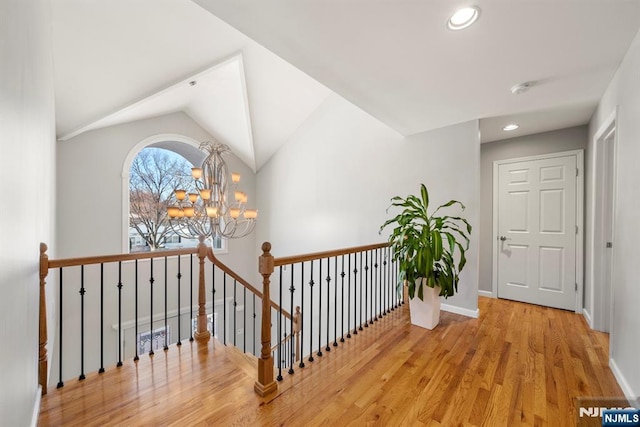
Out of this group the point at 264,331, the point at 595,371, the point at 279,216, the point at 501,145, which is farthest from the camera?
the point at 279,216

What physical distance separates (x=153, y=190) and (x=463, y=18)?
5.20 meters

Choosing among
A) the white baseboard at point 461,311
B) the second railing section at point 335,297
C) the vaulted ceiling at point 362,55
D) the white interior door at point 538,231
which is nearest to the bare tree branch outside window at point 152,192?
the vaulted ceiling at point 362,55

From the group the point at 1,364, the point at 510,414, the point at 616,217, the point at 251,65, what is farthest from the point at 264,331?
the point at 251,65

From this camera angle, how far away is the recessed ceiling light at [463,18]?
4.87ft

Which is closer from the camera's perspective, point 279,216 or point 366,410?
point 366,410

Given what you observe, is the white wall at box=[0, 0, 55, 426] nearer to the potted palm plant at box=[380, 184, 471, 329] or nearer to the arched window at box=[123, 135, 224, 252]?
the potted palm plant at box=[380, 184, 471, 329]

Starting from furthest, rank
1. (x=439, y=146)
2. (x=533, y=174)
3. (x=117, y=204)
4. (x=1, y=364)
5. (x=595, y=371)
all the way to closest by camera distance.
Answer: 1. (x=117, y=204)
2. (x=533, y=174)
3. (x=439, y=146)
4. (x=595, y=371)
5. (x=1, y=364)

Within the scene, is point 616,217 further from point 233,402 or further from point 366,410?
point 233,402

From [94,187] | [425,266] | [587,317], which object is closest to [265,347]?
[425,266]

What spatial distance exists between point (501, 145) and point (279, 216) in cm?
412

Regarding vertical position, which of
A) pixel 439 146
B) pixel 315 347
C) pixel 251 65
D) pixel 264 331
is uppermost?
pixel 251 65

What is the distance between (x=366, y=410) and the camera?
5.21 ft

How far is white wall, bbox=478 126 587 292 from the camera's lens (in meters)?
3.35

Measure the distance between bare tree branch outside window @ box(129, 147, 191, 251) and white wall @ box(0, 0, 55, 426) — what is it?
3.52m
